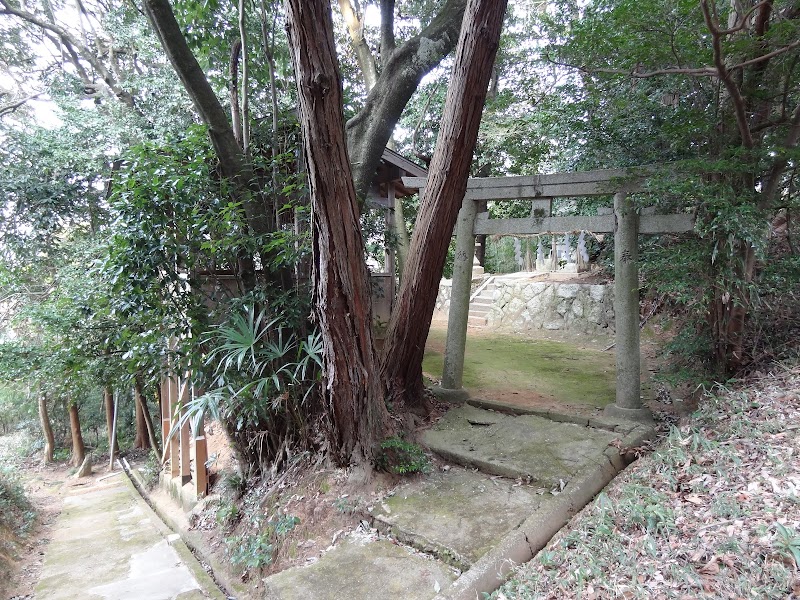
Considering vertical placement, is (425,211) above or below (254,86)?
below

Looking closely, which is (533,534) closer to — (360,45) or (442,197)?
(442,197)

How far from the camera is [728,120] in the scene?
4281 millimetres

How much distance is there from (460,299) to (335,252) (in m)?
2.72

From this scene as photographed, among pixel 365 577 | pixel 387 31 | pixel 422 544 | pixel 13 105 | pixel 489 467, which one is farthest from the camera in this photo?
pixel 13 105

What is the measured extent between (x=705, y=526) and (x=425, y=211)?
3.44 metres

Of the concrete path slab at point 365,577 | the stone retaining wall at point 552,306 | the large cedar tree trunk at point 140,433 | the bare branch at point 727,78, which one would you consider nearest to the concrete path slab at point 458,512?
the concrete path slab at point 365,577

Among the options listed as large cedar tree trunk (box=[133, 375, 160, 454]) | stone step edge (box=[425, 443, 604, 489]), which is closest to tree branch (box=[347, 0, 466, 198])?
Answer: stone step edge (box=[425, 443, 604, 489])

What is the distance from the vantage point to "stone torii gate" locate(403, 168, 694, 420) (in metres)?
4.77

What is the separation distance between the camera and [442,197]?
466cm

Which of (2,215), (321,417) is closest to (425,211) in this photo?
(321,417)

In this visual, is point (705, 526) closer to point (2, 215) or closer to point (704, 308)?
point (704, 308)

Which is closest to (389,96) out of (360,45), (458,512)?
(458,512)

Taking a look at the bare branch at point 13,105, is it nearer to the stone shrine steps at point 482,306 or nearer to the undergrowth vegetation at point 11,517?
the undergrowth vegetation at point 11,517

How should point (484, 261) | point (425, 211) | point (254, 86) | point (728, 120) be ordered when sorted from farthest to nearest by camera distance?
point (484, 261)
point (254, 86)
point (425, 211)
point (728, 120)
